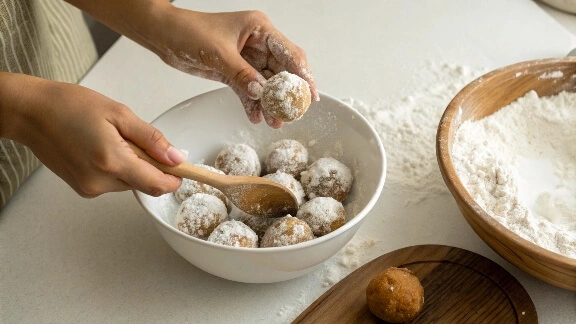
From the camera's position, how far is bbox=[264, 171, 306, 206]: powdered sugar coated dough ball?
1154 mm

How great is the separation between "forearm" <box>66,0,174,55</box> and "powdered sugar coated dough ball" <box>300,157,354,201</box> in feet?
1.28

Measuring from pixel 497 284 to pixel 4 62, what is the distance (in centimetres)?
106

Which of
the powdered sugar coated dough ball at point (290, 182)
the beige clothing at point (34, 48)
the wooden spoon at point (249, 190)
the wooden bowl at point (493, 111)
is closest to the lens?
the wooden bowl at point (493, 111)

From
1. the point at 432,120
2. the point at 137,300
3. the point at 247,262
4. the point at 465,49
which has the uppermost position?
the point at 465,49

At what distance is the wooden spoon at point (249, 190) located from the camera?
40.8 inches

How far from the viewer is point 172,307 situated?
42.1 inches

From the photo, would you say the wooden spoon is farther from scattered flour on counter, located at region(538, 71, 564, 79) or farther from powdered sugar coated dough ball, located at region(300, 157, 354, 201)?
scattered flour on counter, located at region(538, 71, 564, 79)

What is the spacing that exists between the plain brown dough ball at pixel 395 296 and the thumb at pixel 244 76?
0.38m

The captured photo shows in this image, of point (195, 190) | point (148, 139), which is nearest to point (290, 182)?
point (195, 190)

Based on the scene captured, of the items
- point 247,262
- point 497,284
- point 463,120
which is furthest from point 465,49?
point 247,262

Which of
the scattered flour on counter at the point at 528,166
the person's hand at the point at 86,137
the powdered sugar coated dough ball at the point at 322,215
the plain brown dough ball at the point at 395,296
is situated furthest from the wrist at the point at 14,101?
the scattered flour on counter at the point at 528,166

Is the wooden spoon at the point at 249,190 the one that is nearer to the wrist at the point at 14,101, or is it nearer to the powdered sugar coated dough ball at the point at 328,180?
the powdered sugar coated dough ball at the point at 328,180

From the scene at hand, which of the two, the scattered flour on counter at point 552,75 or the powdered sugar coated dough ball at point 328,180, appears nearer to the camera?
the powdered sugar coated dough ball at point 328,180

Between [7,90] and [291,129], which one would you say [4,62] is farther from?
[291,129]
